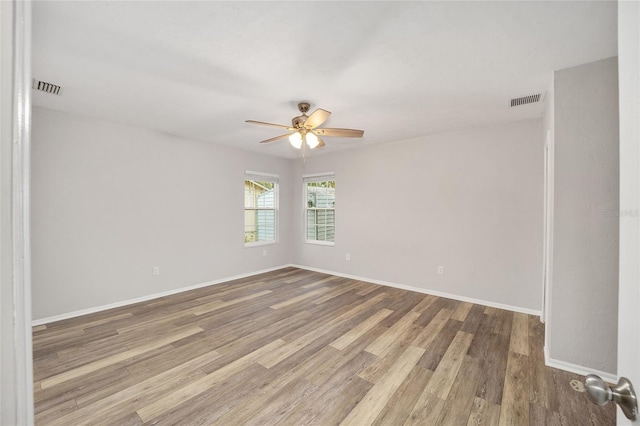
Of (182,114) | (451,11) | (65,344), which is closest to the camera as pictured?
(451,11)

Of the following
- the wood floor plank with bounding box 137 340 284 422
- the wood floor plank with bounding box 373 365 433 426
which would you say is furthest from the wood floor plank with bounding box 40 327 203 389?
the wood floor plank with bounding box 373 365 433 426

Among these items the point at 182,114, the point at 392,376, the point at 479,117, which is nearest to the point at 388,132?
the point at 479,117

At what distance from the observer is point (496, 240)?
145 inches

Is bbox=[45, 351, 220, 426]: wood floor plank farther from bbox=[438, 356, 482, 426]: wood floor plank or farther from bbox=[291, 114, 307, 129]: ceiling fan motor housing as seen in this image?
bbox=[291, 114, 307, 129]: ceiling fan motor housing

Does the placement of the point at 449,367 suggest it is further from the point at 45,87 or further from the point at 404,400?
the point at 45,87

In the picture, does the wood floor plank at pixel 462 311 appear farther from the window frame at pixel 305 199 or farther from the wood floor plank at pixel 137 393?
the wood floor plank at pixel 137 393

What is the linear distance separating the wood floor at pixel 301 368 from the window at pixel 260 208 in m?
2.01

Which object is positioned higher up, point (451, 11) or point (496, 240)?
point (451, 11)

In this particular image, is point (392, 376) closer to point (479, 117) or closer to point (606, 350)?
point (606, 350)

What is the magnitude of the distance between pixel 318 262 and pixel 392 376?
3612 millimetres

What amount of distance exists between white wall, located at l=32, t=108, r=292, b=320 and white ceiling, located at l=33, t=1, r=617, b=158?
1.70 feet

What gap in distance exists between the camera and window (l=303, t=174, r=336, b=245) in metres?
5.56

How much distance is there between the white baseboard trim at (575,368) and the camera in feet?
6.94

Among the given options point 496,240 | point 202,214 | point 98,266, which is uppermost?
point 202,214
